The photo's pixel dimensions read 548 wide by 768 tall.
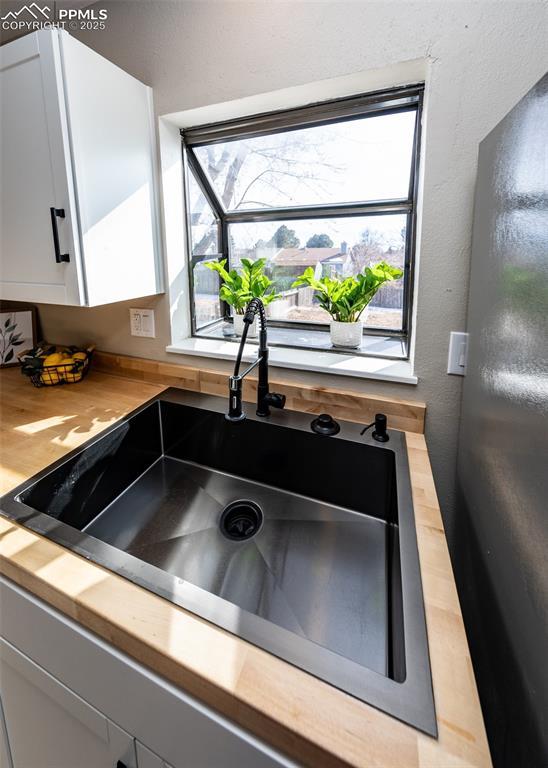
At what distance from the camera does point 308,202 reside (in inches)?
56.7

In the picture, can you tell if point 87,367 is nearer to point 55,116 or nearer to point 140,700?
point 55,116

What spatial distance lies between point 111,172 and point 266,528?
3.70 ft

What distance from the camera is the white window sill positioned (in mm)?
1128

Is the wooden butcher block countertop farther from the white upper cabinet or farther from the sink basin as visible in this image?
the white upper cabinet

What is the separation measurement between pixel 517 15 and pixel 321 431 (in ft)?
3.42

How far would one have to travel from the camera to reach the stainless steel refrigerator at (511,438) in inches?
20.7

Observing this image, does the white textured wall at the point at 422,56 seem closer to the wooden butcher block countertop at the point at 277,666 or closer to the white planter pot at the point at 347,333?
the white planter pot at the point at 347,333

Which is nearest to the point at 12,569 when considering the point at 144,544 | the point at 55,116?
the point at 144,544

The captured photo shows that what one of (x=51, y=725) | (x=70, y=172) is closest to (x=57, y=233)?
(x=70, y=172)

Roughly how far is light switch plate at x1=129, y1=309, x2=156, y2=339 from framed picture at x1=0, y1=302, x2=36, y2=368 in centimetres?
58

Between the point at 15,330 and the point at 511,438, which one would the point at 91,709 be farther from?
the point at 15,330

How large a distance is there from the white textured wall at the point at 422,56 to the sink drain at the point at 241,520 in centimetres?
44

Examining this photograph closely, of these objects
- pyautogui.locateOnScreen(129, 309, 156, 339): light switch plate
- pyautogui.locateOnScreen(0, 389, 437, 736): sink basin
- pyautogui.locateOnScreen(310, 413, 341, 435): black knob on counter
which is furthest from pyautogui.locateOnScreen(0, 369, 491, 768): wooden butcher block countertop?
pyautogui.locateOnScreen(129, 309, 156, 339): light switch plate

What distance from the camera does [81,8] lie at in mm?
1330
